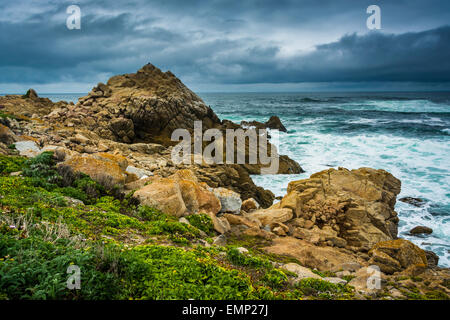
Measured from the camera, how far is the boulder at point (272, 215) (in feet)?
36.1

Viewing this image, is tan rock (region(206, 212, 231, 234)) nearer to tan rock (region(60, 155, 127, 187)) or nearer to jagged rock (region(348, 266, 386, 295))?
tan rock (region(60, 155, 127, 187))

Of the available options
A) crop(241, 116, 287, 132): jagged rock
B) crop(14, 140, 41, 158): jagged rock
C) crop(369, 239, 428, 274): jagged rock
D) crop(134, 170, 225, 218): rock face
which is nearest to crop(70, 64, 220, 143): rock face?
crop(14, 140, 41, 158): jagged rock

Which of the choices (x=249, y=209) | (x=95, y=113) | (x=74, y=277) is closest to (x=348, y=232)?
(x=249, y=209)

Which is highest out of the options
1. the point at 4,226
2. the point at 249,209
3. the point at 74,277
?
the point at 4,226

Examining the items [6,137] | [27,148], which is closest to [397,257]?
[27,148]

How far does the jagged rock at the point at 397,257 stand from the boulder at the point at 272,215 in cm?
345

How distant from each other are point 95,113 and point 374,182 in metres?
24.1

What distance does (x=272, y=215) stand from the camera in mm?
11305

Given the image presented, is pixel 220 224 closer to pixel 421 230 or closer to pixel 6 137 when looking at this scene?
pixel 6 137

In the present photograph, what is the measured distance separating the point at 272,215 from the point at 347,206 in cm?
375

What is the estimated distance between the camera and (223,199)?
1130 centimetres

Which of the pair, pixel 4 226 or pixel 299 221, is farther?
pixel 299 221

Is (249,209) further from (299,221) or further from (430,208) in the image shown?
(430,208)

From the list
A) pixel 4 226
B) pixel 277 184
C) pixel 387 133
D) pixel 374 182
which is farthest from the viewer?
pixel 387 133
